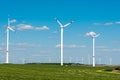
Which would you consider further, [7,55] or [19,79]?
[7,55]

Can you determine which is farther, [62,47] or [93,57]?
[93,57]

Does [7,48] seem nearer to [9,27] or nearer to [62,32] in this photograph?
[9,27]

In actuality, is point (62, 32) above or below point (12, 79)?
above

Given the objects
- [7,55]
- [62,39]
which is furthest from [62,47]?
[7,55]

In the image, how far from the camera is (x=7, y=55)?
4961 inches

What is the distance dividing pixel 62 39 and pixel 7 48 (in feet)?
60.7

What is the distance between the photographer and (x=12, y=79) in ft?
156

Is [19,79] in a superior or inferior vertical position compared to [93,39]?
inferior

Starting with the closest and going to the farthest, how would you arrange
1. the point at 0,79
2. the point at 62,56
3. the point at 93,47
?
the point at 0,79, the point at 62,56, the point at 93,47

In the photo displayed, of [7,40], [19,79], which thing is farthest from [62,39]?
[19,79]

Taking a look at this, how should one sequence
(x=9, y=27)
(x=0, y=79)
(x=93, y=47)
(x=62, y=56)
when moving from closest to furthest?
1. (x=0, y=79)
2. (x=62, y=56)
3. (x=9, y=27)
4. (x=93, y=47)

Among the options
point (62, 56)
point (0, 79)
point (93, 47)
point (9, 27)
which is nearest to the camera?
point (0, 79)

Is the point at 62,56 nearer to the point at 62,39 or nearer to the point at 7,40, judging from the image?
the point at 62,39

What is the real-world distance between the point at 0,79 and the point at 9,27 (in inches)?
3325
